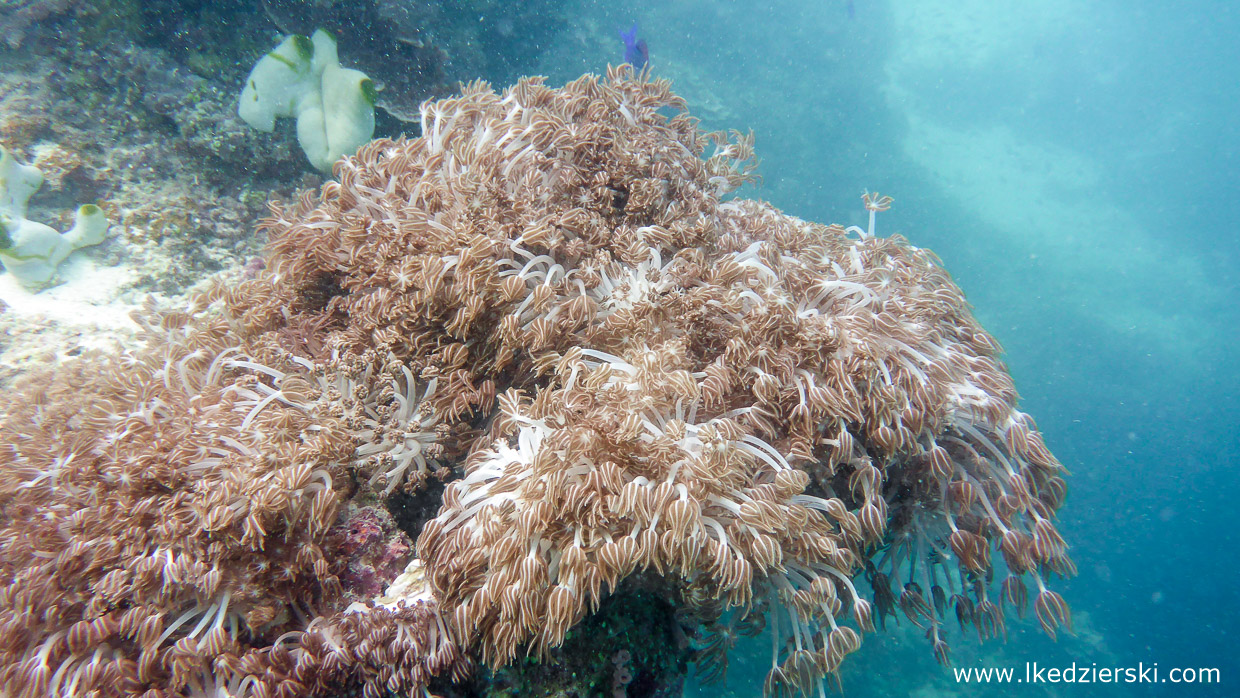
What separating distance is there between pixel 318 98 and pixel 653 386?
727 cm

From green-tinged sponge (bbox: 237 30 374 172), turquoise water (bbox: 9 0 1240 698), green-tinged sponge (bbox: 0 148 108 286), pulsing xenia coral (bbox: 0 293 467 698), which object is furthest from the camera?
turquoise water (bbox: 9 0 1240 698)

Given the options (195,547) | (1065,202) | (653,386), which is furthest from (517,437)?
(1065,202)

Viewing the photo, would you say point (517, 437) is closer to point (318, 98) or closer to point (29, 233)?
point (318, 98)

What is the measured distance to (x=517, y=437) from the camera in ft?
11.5

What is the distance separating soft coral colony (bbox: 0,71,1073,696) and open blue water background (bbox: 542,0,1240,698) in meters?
12.4

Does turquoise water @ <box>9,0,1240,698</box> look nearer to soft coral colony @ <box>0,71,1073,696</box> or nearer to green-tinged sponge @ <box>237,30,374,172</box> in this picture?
green-tinged sponge @ <box>237,30,374,172</box>

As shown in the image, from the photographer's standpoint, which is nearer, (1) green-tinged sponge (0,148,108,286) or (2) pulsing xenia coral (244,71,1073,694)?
(2) pulsing xenia coral (244,71,1073,694)

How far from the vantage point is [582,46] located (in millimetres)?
21547

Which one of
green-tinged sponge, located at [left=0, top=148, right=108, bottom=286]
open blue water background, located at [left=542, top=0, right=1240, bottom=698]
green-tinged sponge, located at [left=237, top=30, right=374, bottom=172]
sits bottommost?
green-tinged sponge, located at [left=0, top=148, right=108, bottom=286]

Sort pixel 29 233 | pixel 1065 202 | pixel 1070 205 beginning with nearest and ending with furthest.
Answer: pixel 29 233 < pixel 1070 205 < pixel 1065 202

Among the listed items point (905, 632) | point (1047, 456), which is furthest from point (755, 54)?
point (1047, 456)

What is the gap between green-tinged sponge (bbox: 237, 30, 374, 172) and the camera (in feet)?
22.9

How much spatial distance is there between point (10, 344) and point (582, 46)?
21425 millimetres

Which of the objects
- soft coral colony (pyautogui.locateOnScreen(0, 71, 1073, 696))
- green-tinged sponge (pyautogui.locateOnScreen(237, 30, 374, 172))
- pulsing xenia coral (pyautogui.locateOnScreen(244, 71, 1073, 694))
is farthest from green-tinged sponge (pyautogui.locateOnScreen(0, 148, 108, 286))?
pulsing xenia coral (pyautogui.locateOnScreen(244, 71, 1073, 694))
